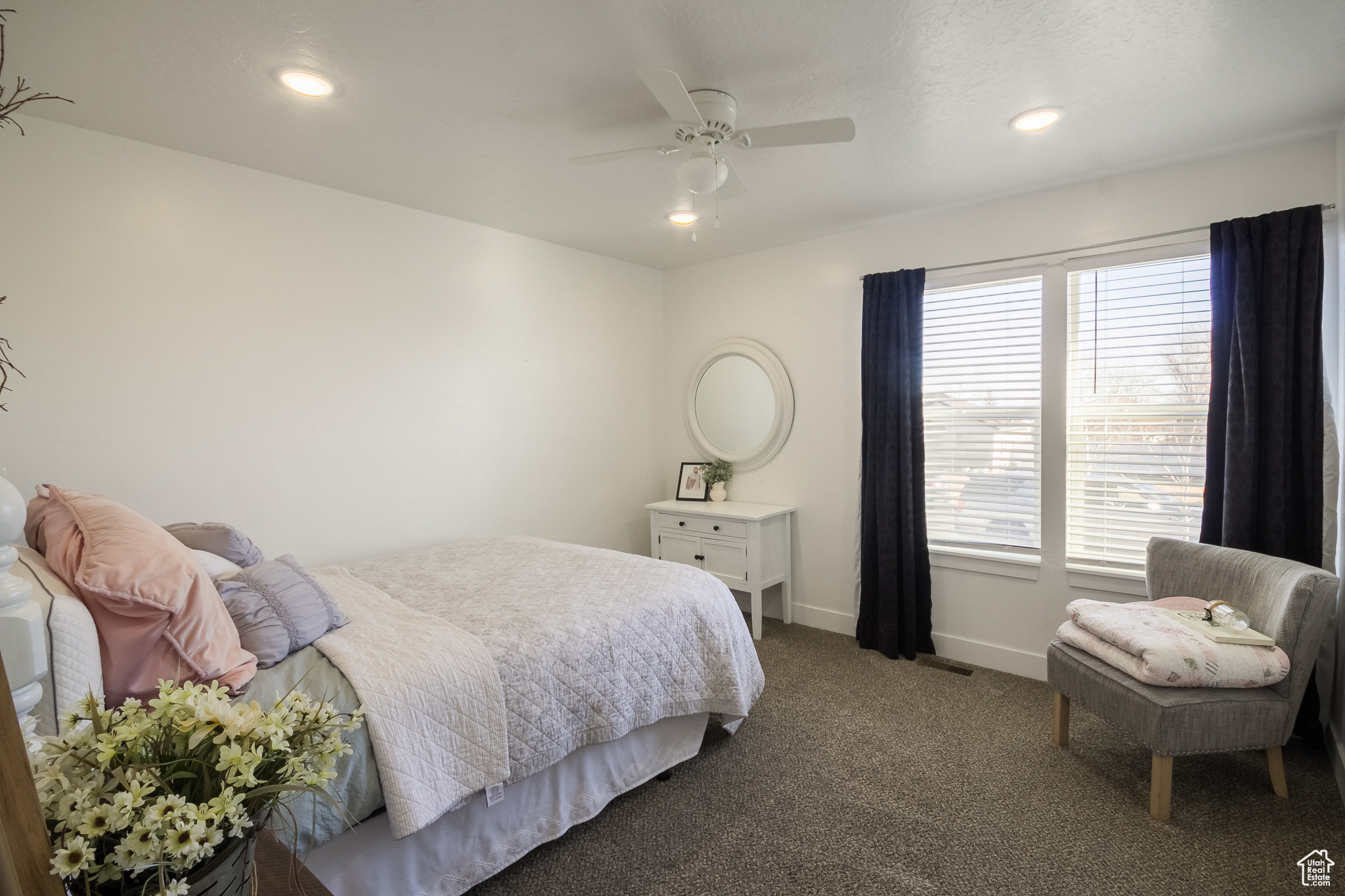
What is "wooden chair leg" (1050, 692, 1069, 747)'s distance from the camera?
2.64 meters

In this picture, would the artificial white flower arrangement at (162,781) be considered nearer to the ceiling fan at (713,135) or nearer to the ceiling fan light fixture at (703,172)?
the ceiling fan at (713,135)

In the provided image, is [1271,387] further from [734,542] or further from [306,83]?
[306,83]

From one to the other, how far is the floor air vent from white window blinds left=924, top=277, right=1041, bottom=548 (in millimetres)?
665

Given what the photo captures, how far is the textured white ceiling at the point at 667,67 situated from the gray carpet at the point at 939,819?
248 cm

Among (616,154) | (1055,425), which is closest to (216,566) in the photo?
(616,154)

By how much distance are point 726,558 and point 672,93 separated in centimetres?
277

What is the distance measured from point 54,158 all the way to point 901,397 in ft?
12.7

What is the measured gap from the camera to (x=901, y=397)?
144 inches

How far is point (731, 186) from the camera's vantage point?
8.43 ft

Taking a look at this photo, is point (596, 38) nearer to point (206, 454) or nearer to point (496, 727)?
point (496, 727)

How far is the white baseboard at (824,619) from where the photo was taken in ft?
13.3

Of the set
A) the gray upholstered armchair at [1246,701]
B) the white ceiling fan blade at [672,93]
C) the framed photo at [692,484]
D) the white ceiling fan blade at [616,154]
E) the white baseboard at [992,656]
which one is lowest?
the white baseboard at [992,656]

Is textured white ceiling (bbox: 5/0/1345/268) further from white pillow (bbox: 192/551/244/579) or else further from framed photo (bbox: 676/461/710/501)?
framed photo (bbox: 676/461/710/501)

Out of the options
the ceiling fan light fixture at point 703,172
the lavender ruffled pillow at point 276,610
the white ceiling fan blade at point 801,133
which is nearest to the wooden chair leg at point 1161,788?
the white ceiling fan blade at point 801,133
